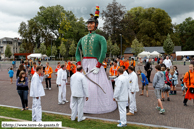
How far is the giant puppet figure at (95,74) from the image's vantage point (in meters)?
6.66

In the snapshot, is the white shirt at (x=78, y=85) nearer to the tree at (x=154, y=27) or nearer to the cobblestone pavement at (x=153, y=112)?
the cobblestone pavement at (x=153, y=112)

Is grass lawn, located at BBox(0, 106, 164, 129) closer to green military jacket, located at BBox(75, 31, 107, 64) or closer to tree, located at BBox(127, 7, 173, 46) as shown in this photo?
green military jacket, located at BBox(75, 31, 107, 64)

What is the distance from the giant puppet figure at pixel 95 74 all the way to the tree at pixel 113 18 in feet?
144

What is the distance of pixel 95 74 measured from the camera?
6.80 m

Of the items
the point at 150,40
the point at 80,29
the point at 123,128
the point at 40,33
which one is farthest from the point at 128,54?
the point at 123,128

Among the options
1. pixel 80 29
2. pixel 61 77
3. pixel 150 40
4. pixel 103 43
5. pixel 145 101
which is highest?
pixel 80 29

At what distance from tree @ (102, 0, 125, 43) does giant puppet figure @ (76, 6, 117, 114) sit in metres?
44.0

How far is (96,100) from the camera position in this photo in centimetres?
662

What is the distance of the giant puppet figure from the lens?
666 centimetres

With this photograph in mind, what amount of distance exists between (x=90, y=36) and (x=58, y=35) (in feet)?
191

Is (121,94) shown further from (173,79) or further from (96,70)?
(173,79)

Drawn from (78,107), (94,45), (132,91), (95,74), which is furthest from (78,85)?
(132,91)

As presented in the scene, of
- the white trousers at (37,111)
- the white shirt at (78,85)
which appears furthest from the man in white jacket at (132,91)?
the white trousers at (37,111)

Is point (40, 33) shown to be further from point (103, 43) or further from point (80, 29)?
point (103, 43)
